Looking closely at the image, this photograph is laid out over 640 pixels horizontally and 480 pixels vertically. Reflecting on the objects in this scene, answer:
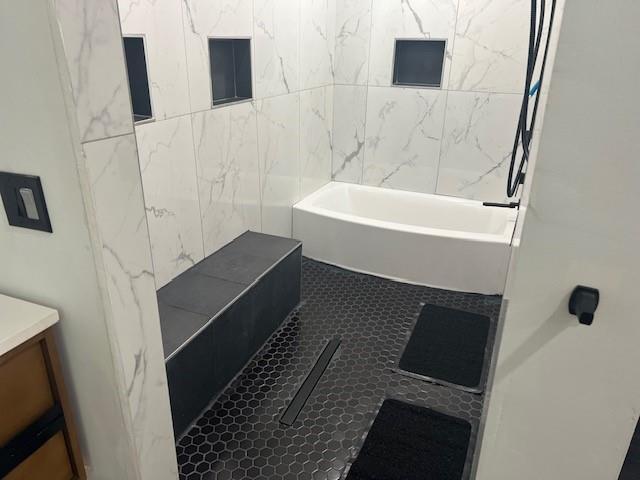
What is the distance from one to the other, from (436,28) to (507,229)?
1.52 m

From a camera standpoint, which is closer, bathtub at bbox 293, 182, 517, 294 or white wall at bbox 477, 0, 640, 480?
white wall at bbox 477, 0, 640, 480

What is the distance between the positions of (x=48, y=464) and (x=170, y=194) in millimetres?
1298

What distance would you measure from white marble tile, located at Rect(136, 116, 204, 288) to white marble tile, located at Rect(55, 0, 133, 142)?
1.03 metres

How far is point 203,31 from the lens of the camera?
231 centimetres

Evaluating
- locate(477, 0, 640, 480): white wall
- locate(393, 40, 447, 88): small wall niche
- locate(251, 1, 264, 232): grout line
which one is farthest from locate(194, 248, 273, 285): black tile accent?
locate(393, 40, 447, 88): small wall niche

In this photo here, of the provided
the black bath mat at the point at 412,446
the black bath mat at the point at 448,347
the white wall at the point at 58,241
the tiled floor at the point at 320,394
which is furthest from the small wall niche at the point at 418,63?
the white wall at the point at 58,241

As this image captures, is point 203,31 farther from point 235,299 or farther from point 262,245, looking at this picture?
point 235,299

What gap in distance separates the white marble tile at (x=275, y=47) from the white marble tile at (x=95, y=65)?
184 centimetres

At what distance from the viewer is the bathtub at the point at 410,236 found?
10.1ft

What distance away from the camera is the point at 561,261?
3.01ft

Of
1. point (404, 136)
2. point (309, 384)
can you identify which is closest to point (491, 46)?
point (404, 136)

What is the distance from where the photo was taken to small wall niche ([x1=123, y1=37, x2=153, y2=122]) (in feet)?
6.57

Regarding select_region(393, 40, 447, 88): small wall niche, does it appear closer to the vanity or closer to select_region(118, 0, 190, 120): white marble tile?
select_region(118, 0, 190, 120): white marble tile

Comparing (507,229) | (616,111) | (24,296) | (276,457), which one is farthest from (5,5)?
(507,229)
